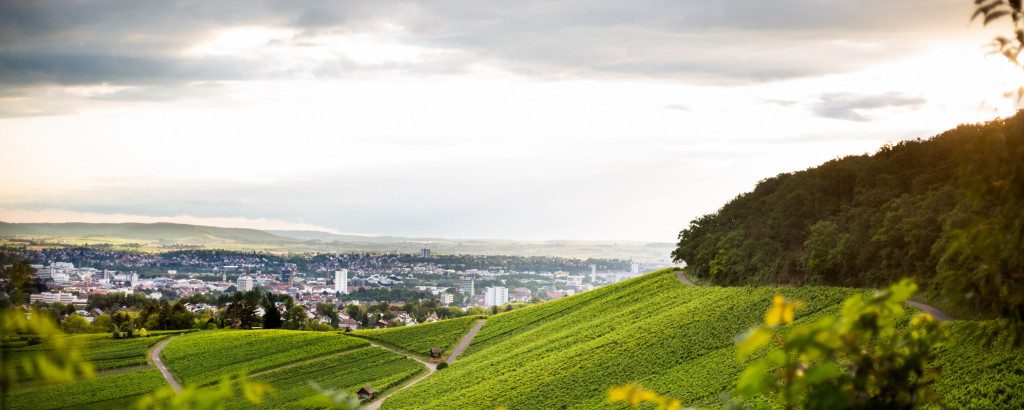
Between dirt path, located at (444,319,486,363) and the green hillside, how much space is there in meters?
3.31

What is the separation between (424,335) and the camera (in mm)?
73062

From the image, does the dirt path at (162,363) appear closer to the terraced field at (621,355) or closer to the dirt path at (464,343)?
the dirt path at (464,343)

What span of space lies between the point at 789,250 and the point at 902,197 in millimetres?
8460

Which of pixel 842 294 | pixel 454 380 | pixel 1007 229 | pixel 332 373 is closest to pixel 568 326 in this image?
pixel 454 380

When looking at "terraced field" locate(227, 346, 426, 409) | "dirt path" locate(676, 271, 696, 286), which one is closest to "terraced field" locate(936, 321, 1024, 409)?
"dirt path" locate(676, 271, 696, 286)

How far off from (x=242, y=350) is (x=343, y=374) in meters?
14.7

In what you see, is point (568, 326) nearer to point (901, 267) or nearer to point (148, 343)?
point (901, 267)

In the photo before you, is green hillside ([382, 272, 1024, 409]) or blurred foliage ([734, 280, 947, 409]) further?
green hillside ([382, 272, 1024, 409])

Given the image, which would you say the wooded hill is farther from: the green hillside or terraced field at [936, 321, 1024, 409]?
terraced field at [936, 321, 1024, 409]

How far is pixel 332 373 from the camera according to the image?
193ft

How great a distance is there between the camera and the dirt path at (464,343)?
61.3 meters

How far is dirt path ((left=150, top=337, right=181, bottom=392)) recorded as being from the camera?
57050 millimetres

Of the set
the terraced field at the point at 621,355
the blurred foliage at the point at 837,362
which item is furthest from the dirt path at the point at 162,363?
the blurred foliage at the point at 837,362

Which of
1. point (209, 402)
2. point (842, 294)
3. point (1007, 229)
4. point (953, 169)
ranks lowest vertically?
point (842, 294)
